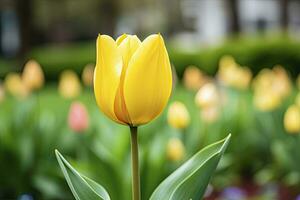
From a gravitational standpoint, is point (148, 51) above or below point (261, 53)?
above

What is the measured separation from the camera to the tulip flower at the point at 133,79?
1707mm

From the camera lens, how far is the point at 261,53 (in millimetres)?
13008

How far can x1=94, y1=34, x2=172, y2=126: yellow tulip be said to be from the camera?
1707mm

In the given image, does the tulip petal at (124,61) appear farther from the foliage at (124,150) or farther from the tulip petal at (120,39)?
the foliage at (124,150)

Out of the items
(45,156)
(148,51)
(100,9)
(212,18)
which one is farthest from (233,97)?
(212,18)

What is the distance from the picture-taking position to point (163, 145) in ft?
12.1

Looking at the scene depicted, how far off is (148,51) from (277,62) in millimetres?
11395

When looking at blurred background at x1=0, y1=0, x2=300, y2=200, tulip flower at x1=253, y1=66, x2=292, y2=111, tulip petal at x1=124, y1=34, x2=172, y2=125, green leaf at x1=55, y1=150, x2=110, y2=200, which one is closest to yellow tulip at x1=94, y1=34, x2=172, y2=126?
tulip petal at x1=124, y1=34, x2=172, y2=125

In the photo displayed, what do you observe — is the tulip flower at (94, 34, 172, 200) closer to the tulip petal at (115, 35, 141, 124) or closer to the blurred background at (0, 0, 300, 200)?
the tulip petal at (115, 35, 141, 124)

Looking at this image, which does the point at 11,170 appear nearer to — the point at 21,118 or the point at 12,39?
the point at 21,118

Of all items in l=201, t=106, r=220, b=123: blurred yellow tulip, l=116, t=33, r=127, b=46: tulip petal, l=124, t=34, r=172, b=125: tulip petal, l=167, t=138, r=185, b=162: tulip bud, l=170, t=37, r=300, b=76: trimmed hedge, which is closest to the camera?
l=124, t=34, r=172, b=125: tulip petal

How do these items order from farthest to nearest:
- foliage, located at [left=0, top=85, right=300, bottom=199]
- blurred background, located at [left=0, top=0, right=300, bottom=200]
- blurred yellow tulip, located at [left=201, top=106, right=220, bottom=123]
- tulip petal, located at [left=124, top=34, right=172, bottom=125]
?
blurred yellow tulip, located at [left=201, top=106, right=220, bottom=123] → blurred background, located at [left=0, top=0, right=300, bottom=200] → foliage, located at [left=0, top=85, right=300, bottom=199] → tulip petal, located at [left=124, top=34, right=172, bottom=125]

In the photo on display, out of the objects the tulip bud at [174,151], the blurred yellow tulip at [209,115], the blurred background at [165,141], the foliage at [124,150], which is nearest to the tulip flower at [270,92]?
the blurred background at [165,141]

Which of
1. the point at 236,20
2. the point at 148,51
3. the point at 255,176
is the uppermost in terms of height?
the point at 148,51
